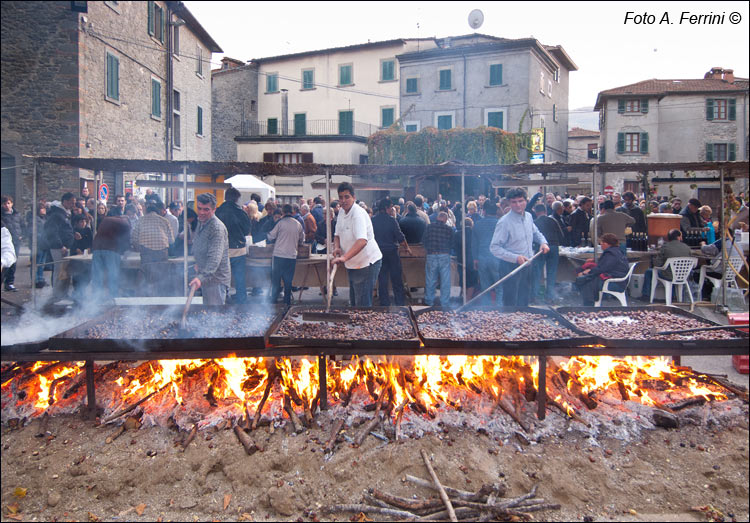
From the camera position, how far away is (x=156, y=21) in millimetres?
22953

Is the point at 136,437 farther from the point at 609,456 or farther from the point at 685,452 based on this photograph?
the point at 685,452

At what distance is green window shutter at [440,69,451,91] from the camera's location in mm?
32062

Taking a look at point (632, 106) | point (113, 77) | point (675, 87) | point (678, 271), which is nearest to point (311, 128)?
point (113, 77)

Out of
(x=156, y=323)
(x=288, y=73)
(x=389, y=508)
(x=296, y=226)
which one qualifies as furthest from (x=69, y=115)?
(x=288, y=73)

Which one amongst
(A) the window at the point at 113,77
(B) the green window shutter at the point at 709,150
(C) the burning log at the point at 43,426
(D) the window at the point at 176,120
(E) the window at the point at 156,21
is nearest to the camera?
(C) the burning log at the point at 43,426

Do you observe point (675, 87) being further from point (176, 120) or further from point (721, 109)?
point (176, 120)

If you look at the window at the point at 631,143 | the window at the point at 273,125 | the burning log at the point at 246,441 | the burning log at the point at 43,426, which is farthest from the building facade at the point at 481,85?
the burning log at the point at 43,426

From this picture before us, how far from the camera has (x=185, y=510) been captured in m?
3.74

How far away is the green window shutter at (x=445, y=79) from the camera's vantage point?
32062 millimetres

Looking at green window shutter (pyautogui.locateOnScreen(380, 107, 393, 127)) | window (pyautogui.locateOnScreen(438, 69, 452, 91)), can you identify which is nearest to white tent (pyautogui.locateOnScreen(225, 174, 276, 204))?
window (pyautogui.locateOnScreen(438, 69, 452, 91))

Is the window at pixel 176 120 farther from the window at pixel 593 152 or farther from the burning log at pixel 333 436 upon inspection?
the window at pixel 593 152

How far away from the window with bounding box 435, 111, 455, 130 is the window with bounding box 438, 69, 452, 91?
1453 millimetres

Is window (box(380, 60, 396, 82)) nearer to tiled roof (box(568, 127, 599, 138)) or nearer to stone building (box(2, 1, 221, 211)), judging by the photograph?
stone building (box(2, 1, 221, 211))

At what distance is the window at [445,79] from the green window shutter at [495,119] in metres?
3.17
